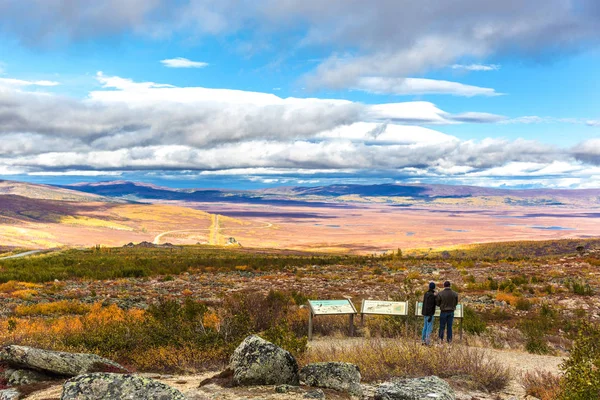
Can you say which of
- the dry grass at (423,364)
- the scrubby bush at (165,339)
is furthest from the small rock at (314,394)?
the scrubby bush at (165,339)

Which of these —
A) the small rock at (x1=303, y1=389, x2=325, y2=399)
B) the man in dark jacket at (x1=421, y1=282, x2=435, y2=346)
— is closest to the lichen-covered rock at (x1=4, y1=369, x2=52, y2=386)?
the small rock at (x1=303, y1=389, x2=325, y2=399)

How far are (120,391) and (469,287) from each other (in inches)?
986

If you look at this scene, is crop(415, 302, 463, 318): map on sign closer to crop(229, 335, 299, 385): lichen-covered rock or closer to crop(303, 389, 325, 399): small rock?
crop(229, 335, 299, 385): lichen-covered rock

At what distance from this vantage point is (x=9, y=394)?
7.32 meters

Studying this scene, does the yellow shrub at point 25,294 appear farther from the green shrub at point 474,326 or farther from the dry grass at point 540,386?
the dry grass at point 540,386

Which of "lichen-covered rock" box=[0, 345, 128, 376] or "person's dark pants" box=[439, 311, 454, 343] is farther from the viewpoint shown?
"person's dark pants" box=[439, 311, 454, 343]

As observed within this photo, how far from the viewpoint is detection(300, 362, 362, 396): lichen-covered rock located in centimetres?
775

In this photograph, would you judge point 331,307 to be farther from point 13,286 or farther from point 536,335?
point 13,286

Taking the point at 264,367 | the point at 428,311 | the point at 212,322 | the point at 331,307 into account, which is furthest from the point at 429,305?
the point at 264,367

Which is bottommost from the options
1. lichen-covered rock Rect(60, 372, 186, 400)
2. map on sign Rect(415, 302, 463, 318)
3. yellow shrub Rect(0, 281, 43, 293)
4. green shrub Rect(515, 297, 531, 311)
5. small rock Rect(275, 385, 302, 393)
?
yellow shrub Rect(0, 281, 43, 293)

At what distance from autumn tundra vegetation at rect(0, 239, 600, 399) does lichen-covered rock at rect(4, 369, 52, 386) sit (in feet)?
7.38

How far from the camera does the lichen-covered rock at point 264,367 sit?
7.91 meters

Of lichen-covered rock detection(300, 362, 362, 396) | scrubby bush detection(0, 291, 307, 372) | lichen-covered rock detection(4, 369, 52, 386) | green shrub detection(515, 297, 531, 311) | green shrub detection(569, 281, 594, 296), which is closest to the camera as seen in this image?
lichen-covered rock detection(300, 362, 362, 396)

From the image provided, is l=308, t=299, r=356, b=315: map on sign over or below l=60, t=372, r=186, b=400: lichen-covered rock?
below
